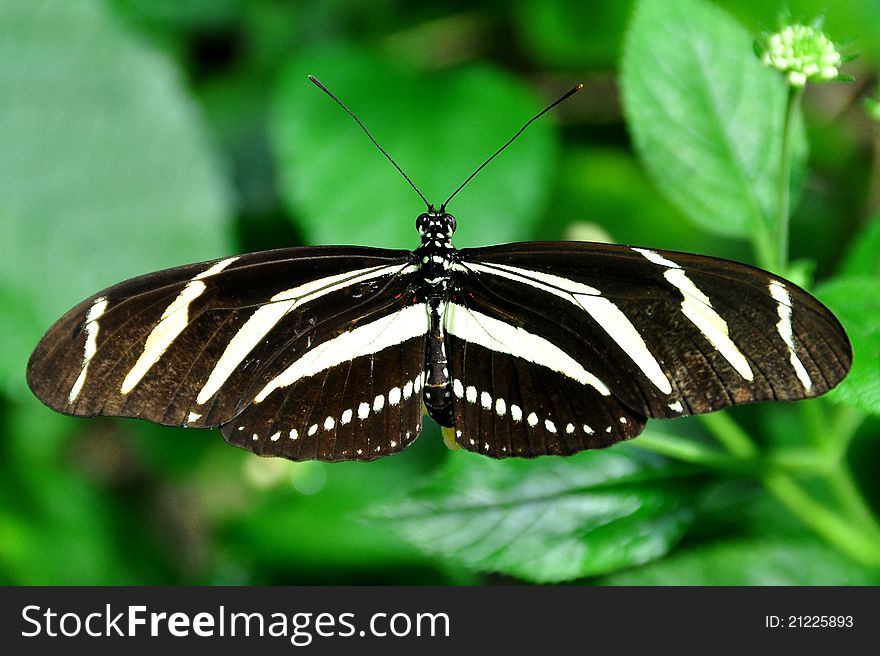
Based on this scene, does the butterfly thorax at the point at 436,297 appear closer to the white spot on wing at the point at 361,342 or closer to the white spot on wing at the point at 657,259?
the white spot on wing at the point at 361,342

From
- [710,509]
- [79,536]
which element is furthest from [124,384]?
[79,536]

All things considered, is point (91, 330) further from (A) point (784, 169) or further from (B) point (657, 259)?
(A) point (784, 169)

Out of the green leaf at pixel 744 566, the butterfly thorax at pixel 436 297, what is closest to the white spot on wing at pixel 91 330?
the butterfly thorax at pixel 436 297

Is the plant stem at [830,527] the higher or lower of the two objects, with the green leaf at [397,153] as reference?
lower

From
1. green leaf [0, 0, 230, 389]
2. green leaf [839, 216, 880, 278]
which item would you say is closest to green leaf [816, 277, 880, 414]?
green leaf [839, 216, 880, 278]

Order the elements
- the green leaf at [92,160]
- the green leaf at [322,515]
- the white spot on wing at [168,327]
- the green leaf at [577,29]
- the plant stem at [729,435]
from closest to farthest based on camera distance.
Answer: the white spot on wing at [168,327] → the plant stem at [729,435] → the green leaf at [92,160] → the green leaf at [322,515] → the green leaf at [577,29]

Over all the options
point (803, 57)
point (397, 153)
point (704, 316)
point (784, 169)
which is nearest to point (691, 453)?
point (704, 316)

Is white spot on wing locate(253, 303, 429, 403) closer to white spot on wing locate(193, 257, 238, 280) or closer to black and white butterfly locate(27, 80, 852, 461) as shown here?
black and white butterfly locate(27, 80, 852, 461)
